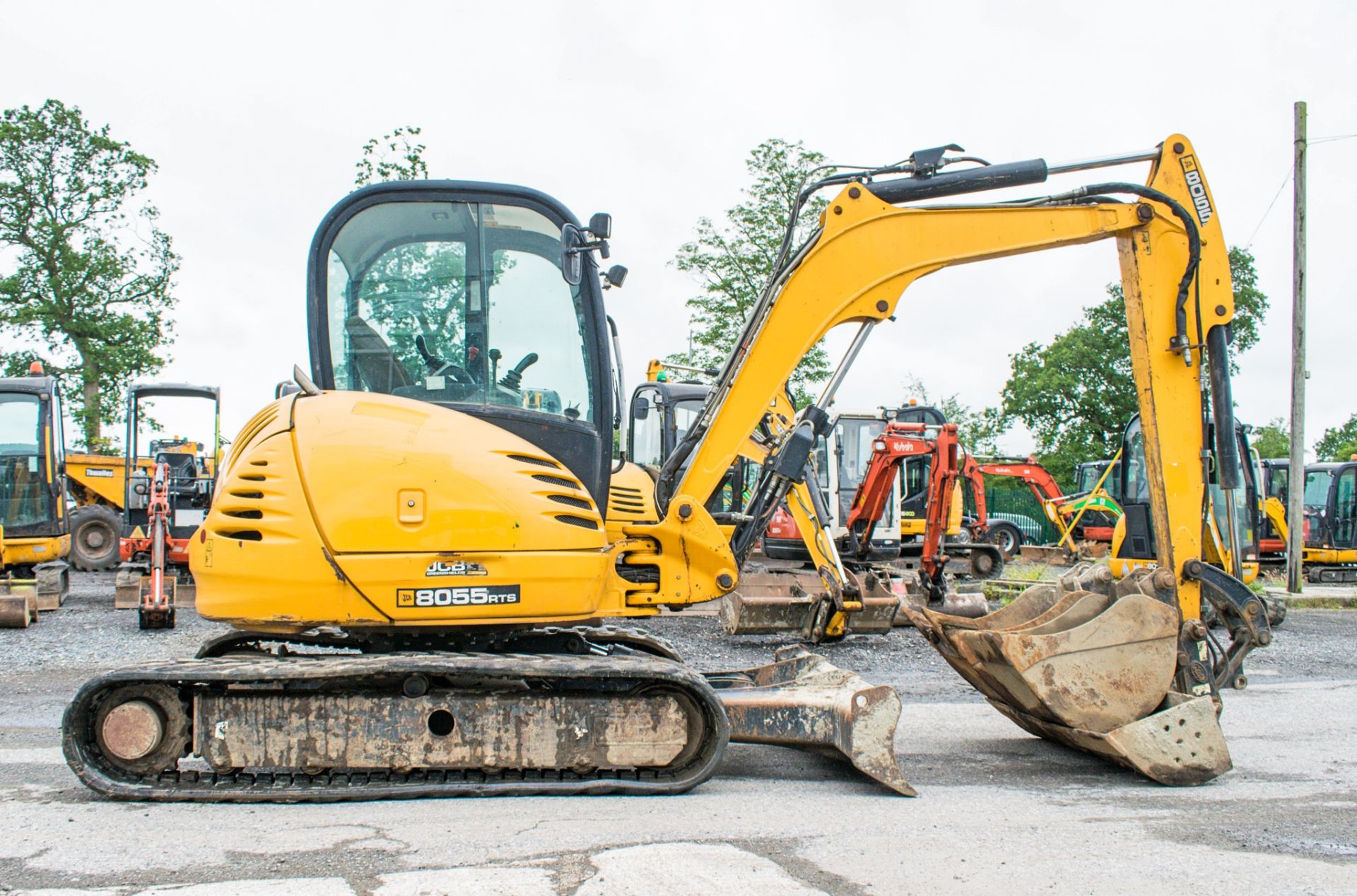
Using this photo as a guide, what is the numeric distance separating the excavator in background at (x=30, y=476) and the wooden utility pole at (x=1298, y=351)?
1830 cm

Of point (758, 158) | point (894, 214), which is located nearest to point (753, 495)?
point (894, 214)

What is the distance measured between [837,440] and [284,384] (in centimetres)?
1247

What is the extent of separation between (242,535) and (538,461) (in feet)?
4.27

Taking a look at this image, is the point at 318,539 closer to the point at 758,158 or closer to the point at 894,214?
the point at 894,214

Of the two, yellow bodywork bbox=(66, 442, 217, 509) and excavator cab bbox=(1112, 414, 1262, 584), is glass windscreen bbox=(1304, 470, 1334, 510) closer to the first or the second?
excavator cab bbox=(1112, 414, 1262, 584)

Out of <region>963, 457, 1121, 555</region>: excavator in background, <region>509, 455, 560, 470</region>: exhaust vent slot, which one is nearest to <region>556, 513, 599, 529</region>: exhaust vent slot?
<region>509, 455, 560, 470</region>: exhaust vent slot

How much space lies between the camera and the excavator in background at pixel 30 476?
14578mm

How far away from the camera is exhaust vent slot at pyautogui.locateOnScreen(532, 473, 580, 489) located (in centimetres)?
468

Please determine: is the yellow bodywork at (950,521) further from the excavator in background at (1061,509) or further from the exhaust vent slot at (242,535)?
the exhaust vent slot at (242,535)

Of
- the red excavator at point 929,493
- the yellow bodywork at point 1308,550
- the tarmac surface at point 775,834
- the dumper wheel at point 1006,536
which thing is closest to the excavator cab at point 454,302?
the tarmac surface at point 775,834

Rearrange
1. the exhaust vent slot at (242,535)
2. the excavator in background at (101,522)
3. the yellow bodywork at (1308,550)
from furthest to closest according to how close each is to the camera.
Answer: the yellow bodywork at (1308,550) → the excavator in background at (101,522) → the exhaust vent slot at (242,535)

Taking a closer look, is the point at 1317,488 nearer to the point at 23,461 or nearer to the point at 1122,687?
the point at 1122,687

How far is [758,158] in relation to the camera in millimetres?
29359

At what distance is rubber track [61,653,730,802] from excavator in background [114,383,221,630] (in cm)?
689
